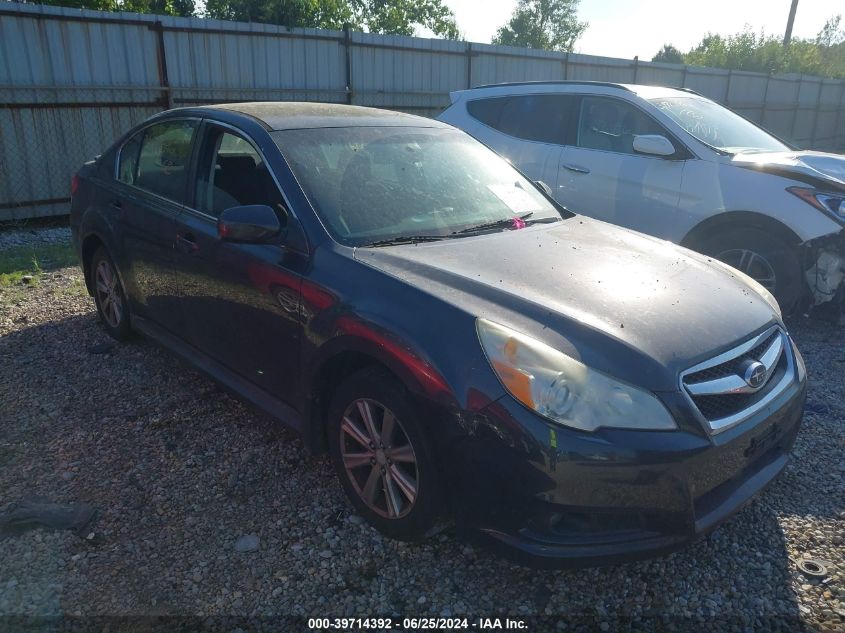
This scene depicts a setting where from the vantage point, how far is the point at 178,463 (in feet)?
11.2

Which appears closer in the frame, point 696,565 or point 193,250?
point 696,565

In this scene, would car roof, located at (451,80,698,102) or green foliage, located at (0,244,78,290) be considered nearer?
car roof, located at (451,80,698,102)

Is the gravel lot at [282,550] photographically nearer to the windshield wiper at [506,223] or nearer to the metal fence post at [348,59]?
the windshield wiper at [506,223]

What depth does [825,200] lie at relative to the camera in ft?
16.2

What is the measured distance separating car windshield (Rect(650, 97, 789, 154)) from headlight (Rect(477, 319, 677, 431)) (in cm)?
405

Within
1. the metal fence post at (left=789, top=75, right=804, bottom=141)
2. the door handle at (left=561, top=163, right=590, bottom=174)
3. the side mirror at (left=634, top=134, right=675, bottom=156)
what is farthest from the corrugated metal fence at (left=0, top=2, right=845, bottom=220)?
the metal fence post at (left=789, top=75, right=804, bottom=141)

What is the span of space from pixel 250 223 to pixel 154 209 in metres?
1.35

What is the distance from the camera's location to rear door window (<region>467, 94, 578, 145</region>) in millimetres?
6367

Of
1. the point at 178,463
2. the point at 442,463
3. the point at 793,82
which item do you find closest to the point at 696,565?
the point at 442,463

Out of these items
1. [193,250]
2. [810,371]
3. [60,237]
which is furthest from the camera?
[60,237]

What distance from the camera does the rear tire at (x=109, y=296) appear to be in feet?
15.2

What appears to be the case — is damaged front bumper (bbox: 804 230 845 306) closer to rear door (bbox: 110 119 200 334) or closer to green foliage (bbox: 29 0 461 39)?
rear door (bbox: 110 119 200 334)

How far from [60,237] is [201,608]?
7.28 meters

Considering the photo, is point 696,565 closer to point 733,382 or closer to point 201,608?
point 733,382
